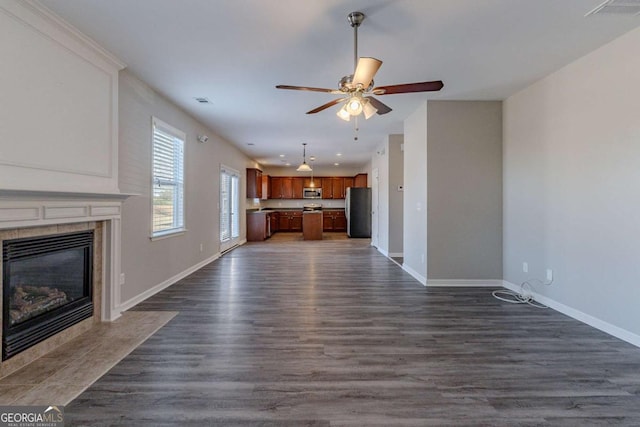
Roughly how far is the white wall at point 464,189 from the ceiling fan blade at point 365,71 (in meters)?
2.17

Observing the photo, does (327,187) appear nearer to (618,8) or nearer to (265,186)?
(265,186)

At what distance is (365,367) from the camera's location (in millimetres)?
2168

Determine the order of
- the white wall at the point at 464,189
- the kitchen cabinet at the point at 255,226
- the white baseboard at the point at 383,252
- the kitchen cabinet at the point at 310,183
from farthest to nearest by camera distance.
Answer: the kitchen cabinet at the point at 310,183
the kitchen cabinet at the point at 255,226
the white baseboard at the point at 383,252
the white wall at the point at 464,189

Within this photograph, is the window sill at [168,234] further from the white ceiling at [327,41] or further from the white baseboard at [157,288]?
the white ceiling at [327,41]

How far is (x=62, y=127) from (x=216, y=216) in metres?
4.03

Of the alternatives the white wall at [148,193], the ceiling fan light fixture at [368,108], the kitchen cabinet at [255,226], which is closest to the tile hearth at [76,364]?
the white wall at [148,193]

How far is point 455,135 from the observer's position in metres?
4.25

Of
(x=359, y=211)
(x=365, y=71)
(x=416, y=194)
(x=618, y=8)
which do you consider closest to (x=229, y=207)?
(x=359, y=211)

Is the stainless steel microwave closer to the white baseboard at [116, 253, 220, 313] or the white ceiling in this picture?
the white baseboard at [116, 253, 220, 313]

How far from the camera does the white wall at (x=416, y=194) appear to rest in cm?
441

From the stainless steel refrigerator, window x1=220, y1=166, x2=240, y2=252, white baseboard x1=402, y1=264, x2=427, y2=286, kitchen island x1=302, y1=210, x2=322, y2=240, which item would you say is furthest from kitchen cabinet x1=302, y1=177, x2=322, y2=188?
white baseboard x1=402, y1=264, x2=427, y2=286

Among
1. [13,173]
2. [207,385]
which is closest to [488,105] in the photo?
[207,385]

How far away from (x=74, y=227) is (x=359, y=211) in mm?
7982

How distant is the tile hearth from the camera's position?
183cm
